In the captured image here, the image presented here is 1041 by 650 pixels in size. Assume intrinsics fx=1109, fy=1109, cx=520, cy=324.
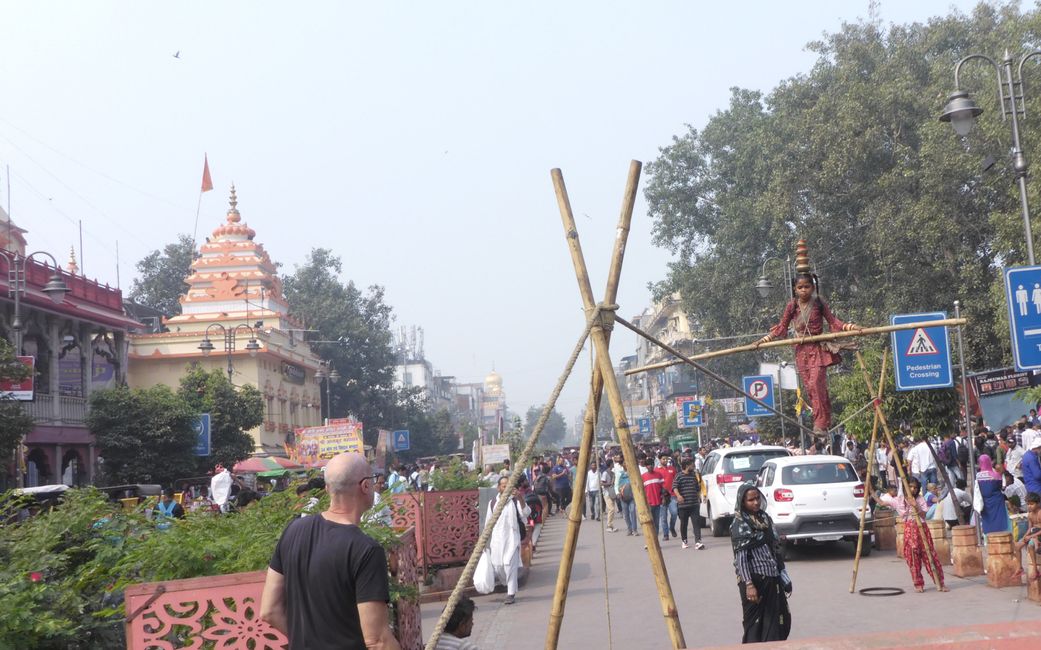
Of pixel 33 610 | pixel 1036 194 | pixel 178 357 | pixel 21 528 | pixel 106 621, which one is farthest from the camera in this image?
pixel 178 357

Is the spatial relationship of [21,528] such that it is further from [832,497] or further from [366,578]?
[832,497]

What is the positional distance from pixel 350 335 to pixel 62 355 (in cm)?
3759

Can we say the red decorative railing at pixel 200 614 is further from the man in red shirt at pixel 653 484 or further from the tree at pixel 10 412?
the tree at pixel 10 412

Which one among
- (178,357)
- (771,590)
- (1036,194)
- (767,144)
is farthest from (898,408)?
(178,357)

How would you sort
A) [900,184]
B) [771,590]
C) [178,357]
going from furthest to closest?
[178,357], [900,184], [771,590]

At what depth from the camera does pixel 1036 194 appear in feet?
78.7

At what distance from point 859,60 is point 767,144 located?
4232 mm

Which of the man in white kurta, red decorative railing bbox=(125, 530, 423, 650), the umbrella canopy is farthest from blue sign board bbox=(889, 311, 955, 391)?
the umbrella canopy

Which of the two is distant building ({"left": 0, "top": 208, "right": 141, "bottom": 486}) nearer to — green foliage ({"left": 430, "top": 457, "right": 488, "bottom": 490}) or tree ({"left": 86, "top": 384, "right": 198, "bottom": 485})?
tree ({"left": 86, "top": 384, "right": 198, "bottom": 485})

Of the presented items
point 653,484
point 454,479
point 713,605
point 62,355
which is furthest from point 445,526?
point 62,355

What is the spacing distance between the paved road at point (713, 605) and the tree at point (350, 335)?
5602cm

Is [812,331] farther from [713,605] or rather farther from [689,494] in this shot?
[689,494]

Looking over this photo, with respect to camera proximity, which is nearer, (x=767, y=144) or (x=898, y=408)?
(x=898, y=408)

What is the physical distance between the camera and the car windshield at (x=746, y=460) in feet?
68.3
